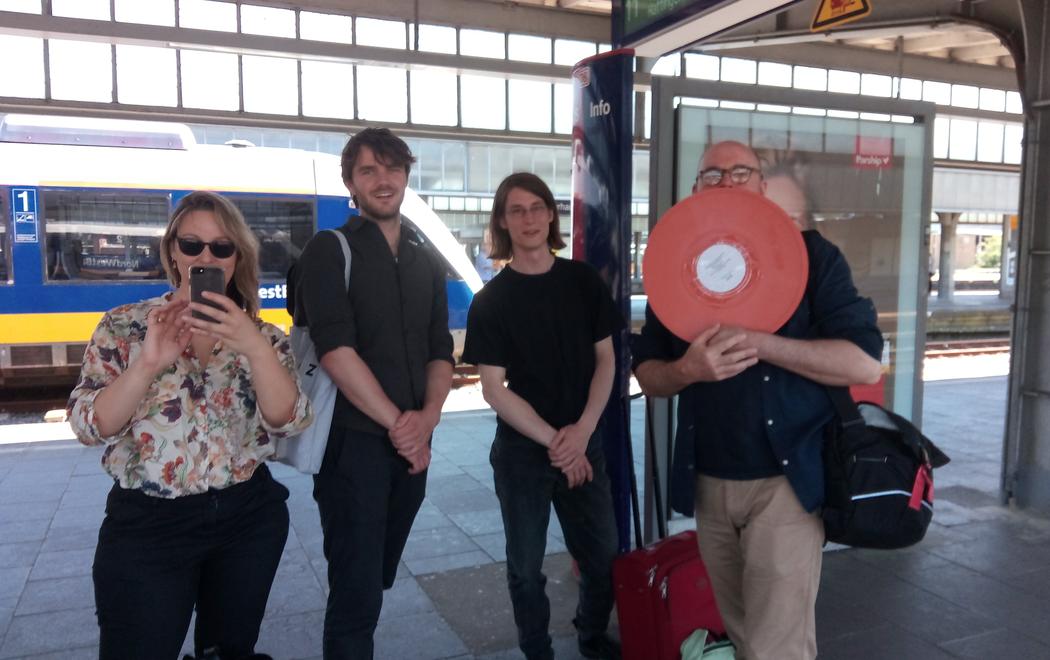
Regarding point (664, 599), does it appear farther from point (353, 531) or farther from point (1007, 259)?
point (1007, 259)

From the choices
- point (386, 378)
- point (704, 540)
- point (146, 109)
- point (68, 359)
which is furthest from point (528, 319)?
point (146, 109)

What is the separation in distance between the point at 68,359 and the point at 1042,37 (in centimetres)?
1109

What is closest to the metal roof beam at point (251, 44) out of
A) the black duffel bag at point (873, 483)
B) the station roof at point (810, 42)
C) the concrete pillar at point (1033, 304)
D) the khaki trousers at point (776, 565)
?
the station roof at point (810, 42)

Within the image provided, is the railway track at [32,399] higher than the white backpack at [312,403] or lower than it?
lower

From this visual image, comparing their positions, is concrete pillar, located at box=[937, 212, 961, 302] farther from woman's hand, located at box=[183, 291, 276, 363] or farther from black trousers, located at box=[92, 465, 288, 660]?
woman's hand, located at box=[183, 291, 276, 363]

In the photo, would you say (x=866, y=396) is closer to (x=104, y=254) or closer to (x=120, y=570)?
(x=120, y=570)

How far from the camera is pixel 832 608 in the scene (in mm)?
3906

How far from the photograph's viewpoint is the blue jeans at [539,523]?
3053mm

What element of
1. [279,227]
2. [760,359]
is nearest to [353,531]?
[760,359]

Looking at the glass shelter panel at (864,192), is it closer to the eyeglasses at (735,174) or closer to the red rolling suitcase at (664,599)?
the eyeglasses at (735,174)

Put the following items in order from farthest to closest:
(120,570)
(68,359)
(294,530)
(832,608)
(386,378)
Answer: (68,359) → (294,530) → (832,608) → (386,378) → (120,570)

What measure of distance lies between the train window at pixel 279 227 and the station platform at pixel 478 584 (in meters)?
5.59

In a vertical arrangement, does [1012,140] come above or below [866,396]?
above

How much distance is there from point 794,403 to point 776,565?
1.46ft
